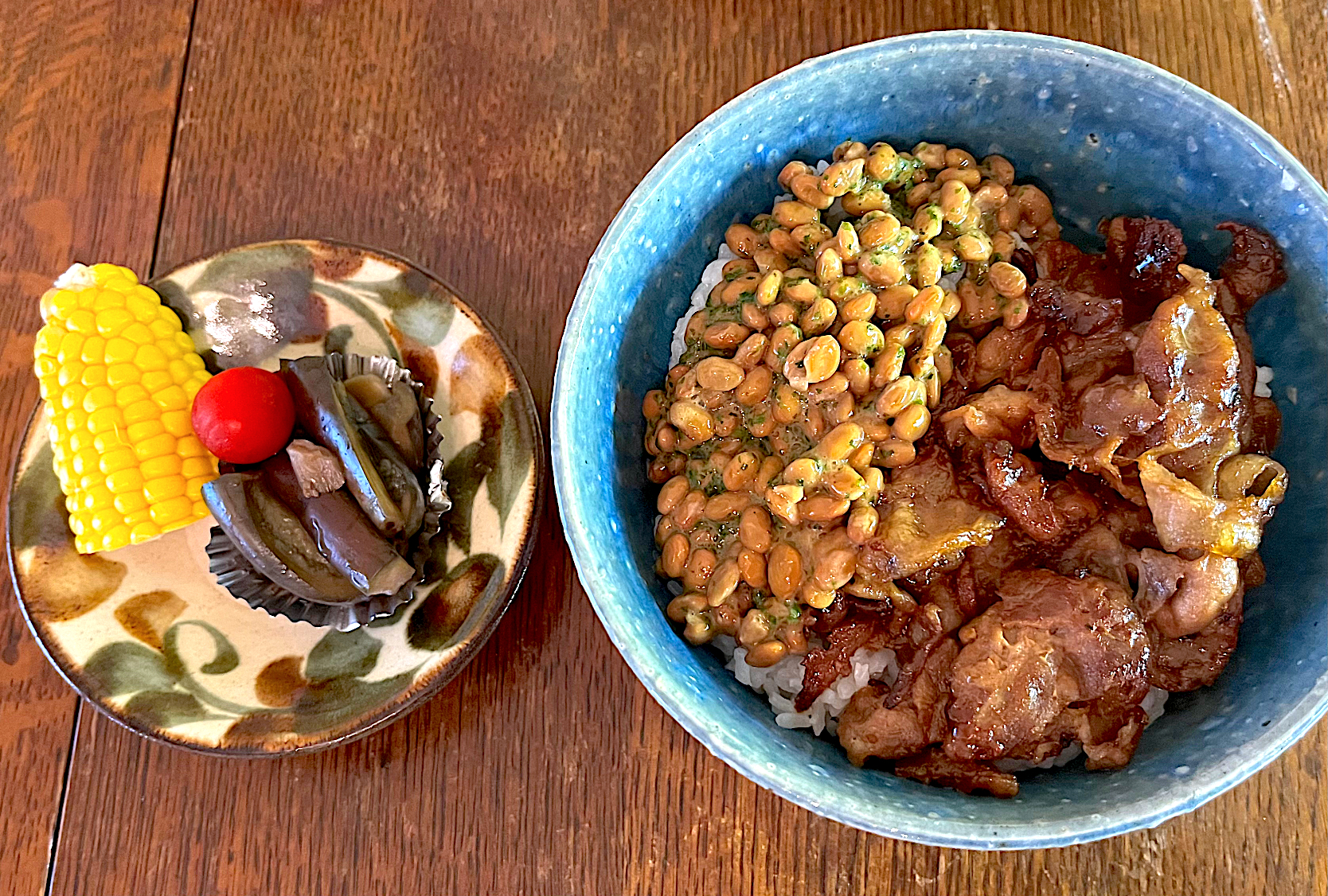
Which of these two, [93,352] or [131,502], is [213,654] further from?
[93,352]

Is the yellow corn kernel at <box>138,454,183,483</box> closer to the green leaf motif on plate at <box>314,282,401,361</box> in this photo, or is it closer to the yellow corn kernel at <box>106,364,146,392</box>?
the yellow corn kernel at <box>106,364,146,392</box>

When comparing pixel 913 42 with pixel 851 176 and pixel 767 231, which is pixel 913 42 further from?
pixel 767 231

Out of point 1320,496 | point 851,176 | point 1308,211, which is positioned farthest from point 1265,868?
point 851,176

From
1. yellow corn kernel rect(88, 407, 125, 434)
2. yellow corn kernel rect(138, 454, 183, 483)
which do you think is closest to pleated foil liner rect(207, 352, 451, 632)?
yellow corn kernel rect(138, 454, 183, 483)

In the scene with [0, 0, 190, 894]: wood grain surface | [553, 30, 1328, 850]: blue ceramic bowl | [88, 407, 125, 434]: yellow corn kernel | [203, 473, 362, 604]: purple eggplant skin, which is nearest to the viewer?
[553, 30, 1328, 850]: blue ceramic bowl

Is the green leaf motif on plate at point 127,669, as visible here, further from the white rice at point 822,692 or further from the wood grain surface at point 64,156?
the white rice at point 822,692

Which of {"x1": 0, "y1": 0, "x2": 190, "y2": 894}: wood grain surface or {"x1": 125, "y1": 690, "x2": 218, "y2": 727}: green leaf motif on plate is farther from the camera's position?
{"x1": 0, "y1": 0, "x2": 190, "y2": 894}: wood grain surface

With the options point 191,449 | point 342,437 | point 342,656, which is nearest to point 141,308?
point 191,449
